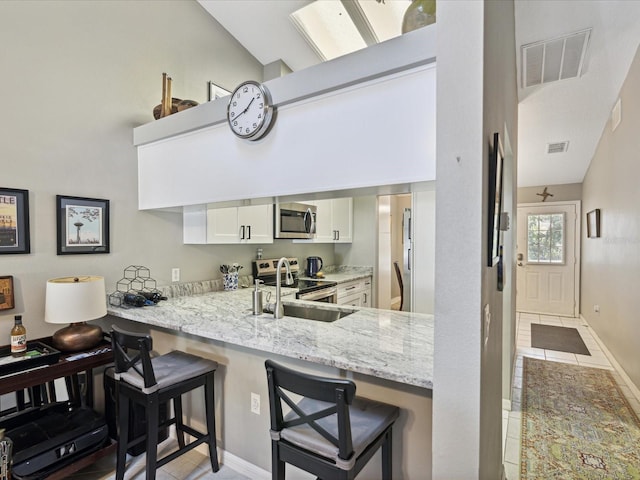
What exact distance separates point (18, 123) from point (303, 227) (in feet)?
8.47

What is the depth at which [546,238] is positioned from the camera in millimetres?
6496

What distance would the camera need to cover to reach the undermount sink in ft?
7.86

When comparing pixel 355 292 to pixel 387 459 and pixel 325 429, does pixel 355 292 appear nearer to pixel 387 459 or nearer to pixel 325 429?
pixel 387 459

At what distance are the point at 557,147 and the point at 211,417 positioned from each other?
218 inches

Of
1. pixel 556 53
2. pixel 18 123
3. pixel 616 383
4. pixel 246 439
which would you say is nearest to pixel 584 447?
pixel 616 383

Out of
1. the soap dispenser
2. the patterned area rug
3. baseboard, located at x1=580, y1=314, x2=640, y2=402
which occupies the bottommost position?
the patterned area rug

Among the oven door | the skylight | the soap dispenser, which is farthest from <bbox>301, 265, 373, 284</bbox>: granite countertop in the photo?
the skylight

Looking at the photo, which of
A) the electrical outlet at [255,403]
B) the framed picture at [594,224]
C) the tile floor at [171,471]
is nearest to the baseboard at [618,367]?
the framed picture at [594,224]

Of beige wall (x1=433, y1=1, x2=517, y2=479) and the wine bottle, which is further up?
beige wall (x1=433, y1=1, x2=517, y2=479)

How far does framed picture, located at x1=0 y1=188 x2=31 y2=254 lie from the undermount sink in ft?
5.76

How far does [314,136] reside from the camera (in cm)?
175

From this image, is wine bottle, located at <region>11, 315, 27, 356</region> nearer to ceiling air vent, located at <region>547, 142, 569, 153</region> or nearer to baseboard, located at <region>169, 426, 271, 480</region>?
baseboard, located at <region>169, 426, 271, 480</region>

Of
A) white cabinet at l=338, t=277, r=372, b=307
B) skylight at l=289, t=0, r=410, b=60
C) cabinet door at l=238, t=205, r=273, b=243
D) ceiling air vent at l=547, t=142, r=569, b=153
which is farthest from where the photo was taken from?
ceiling air vent at l=547, t=142, r=569, b=153

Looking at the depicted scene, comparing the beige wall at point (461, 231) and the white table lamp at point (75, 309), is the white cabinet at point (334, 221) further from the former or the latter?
the beige wall at point (461, 231)
